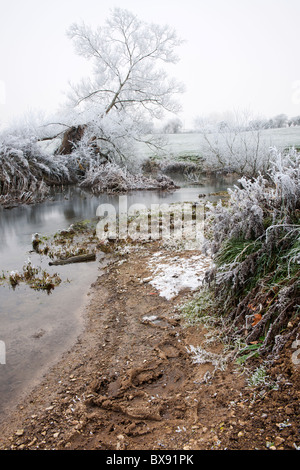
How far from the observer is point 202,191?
51.4ft

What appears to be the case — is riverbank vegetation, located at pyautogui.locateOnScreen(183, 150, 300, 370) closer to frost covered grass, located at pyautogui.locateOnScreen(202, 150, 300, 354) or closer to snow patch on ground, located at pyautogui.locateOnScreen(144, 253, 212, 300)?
frost covered grass, located at pyautogui.locateOnScreen(202, 150, 300, 354)

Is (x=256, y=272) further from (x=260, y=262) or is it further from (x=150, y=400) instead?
(x=150, y=400)

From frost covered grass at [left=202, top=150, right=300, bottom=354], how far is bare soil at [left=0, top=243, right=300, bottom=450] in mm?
338

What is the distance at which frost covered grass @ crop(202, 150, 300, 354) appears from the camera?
2.92 m

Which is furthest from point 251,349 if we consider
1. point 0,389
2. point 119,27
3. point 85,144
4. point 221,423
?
point 119,27

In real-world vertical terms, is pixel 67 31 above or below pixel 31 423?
above

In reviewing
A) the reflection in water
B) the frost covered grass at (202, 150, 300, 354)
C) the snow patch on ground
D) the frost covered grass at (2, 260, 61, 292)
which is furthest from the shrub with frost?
the frost covered grass at (202, 150, 300, 354)

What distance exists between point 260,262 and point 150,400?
1.82m

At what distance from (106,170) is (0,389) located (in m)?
13.8

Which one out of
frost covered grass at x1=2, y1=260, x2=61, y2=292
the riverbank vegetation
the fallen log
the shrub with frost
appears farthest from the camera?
the shrub with frost

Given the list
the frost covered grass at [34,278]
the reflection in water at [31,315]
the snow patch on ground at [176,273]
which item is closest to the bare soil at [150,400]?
the reflection in water at [31,315]

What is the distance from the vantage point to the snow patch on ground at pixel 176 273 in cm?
488

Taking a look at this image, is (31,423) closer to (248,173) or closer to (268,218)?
(268,218)

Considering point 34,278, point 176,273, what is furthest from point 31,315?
point 176,273
